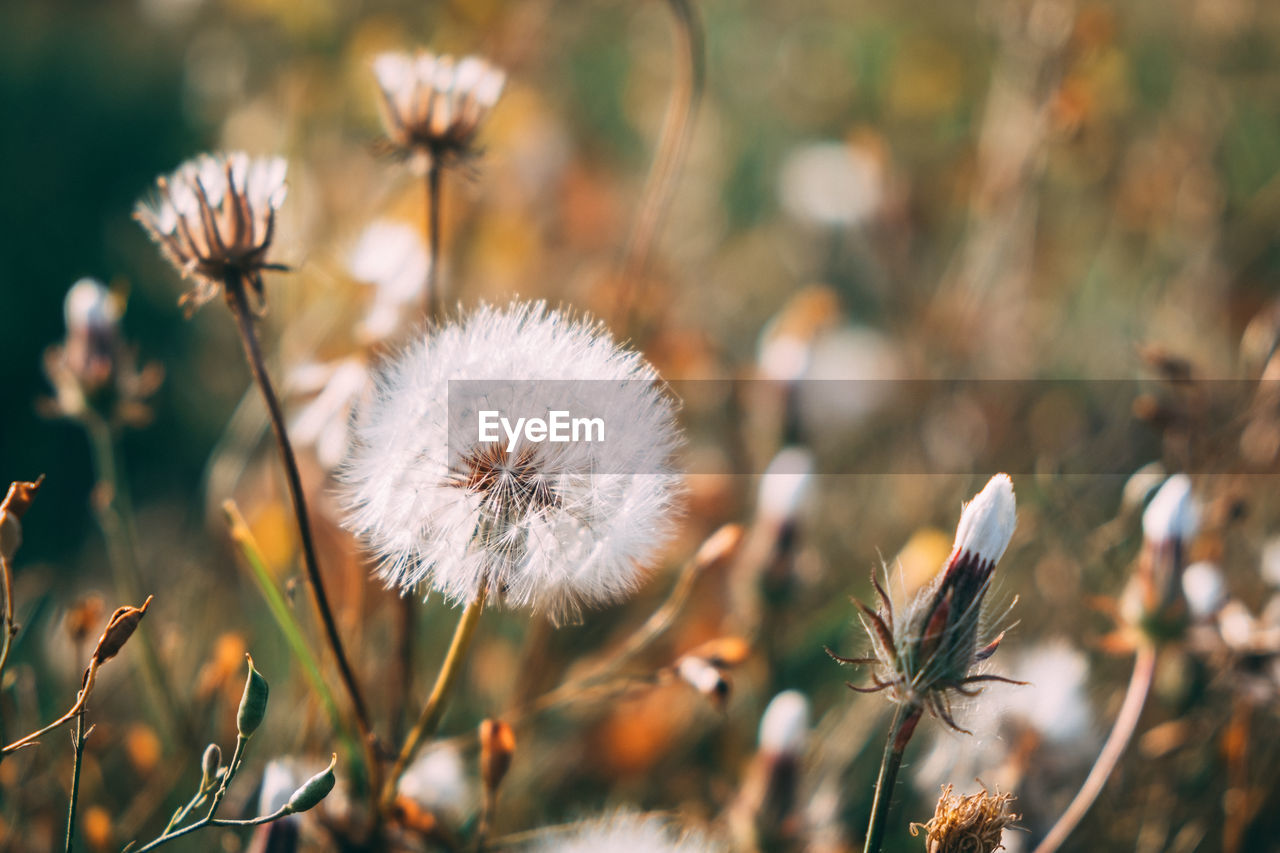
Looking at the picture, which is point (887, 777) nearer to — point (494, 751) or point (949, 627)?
point (949, 627)

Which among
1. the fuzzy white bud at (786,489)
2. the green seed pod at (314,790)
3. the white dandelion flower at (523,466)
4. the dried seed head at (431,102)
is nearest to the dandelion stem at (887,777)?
the white dandelion flower at (523,466)

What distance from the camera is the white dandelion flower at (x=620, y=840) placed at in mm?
726

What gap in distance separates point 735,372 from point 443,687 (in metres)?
1.12

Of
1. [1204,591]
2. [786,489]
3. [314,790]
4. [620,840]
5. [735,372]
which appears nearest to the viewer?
[314,790]

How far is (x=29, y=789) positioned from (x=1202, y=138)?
2.08m

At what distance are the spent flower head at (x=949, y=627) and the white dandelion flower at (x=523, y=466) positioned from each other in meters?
0.17

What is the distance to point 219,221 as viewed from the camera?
621 millimetres

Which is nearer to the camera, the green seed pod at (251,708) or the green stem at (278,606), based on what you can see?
the green seed pod at (251,708)

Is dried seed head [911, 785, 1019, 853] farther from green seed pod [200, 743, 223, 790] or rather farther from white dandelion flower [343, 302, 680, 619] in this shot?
green seed pod [200, 743, 223, 790]

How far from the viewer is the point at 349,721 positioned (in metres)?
0.81

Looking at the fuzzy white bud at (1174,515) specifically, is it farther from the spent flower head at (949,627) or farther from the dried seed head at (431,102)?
the dried seed head at (431,102)

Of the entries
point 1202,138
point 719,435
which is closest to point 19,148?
point 719,435

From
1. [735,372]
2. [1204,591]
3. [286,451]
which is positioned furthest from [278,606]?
[735,372]

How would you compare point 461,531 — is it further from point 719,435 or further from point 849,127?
point 849,127
